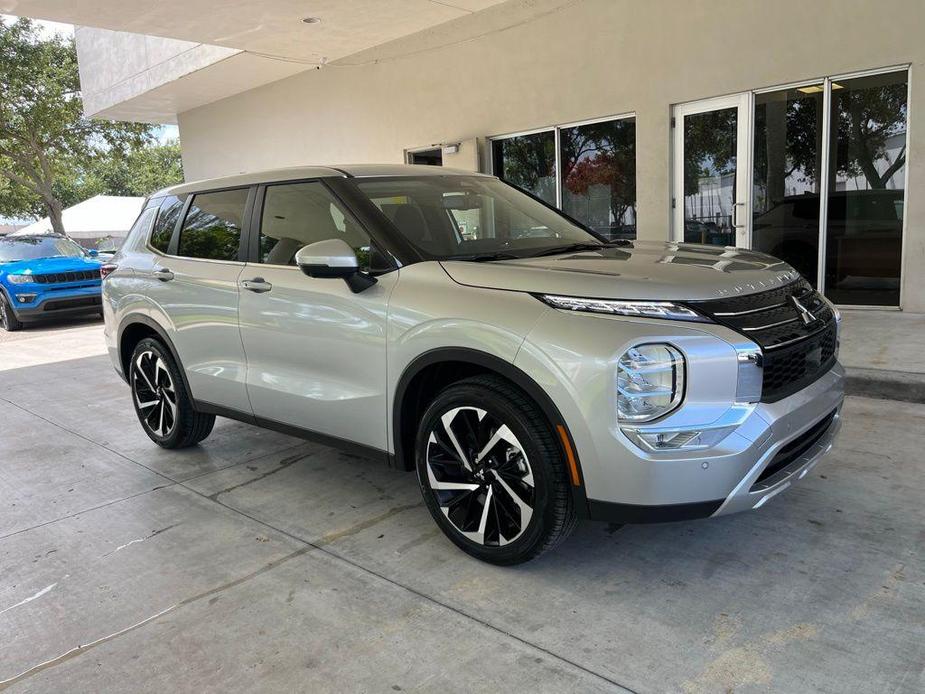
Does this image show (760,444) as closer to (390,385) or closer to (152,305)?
(390,385)

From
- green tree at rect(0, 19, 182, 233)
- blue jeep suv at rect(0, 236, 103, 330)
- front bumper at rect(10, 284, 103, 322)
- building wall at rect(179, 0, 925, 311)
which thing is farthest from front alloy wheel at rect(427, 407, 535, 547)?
green tree at rect(0, 19, 182, 233)

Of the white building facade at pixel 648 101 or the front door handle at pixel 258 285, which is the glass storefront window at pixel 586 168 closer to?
the white building facade at pixel 648 101

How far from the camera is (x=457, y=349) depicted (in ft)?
9.86

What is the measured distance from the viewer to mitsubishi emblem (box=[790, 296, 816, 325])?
2986mm

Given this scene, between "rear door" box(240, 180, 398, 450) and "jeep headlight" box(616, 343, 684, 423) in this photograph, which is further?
"rear door" box(240, 180, 398, 450)

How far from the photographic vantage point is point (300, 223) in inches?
152

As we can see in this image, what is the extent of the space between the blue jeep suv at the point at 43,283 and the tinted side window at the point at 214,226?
10.0 meters

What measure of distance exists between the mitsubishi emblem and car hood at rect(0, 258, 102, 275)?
43.3 feet

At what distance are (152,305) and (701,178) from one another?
7.02m

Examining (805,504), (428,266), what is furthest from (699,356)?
(805,504)

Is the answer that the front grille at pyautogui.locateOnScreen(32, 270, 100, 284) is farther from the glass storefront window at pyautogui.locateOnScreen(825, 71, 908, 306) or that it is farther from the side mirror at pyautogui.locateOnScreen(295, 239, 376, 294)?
the glass storefront window at pyautogui.locateOnScreen(825, 71, 908, 306)

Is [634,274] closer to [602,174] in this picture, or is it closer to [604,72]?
[604,72]

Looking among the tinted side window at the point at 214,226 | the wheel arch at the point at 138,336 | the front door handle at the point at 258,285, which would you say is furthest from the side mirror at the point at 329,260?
the wheel arch at the point at 138,336

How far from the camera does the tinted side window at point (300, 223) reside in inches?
141
